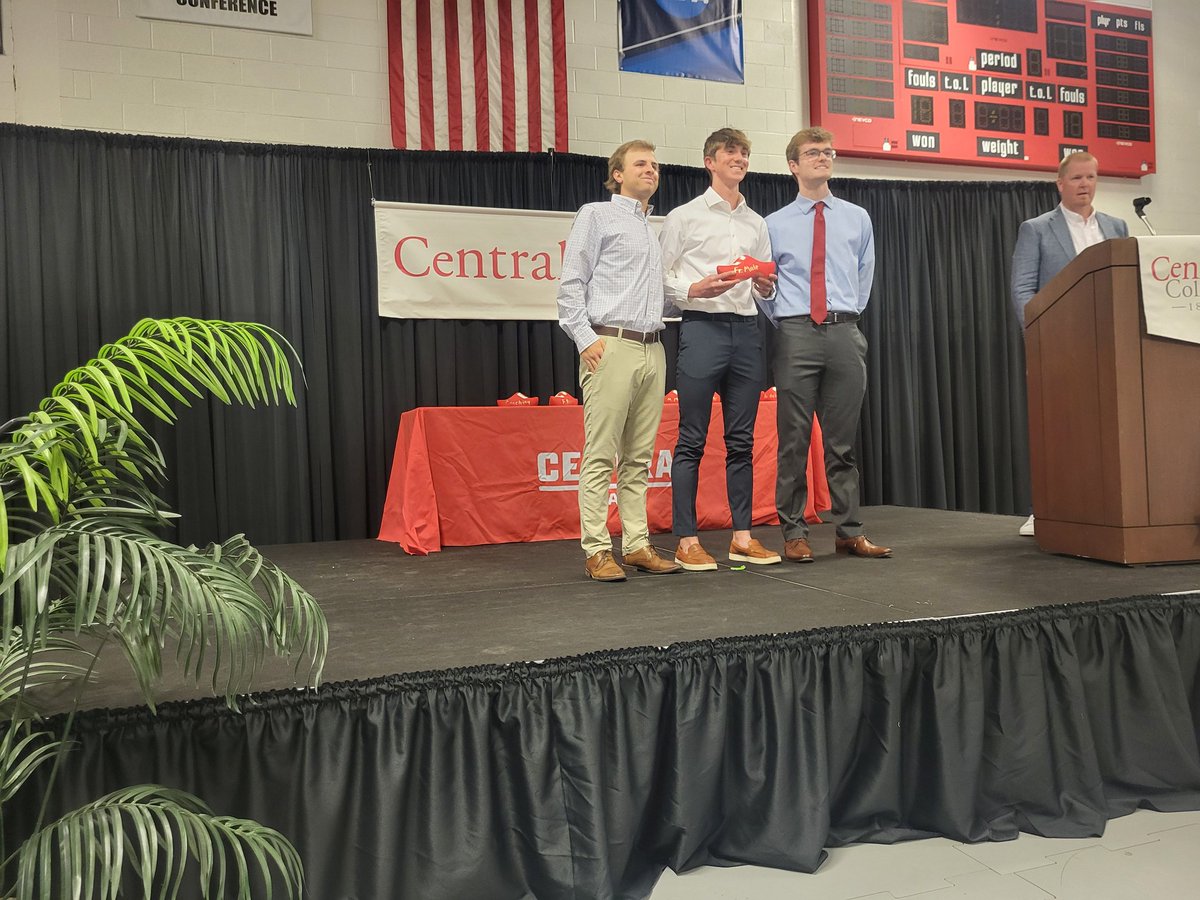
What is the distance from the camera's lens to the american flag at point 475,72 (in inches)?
195

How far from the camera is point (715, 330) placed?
2.81 metres

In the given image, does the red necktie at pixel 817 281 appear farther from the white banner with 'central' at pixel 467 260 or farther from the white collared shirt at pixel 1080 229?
the white banner with 'central' at pixel 467 260

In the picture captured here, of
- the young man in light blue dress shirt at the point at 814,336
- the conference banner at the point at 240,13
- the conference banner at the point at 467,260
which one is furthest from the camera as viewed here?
the conference banner at the point at 467,260

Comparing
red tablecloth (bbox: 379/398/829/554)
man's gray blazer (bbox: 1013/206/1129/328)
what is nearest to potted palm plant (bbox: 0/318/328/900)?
red tablecloth (bbox: 379/398/829/554)

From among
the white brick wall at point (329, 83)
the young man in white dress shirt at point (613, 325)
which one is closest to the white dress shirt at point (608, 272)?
the young man in white dress shirt at point (613, 325)

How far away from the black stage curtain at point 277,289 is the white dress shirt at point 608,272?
2.46m

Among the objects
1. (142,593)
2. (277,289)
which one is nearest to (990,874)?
(142,593)

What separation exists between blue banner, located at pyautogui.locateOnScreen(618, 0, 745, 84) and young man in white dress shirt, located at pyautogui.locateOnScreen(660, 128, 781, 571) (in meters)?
2.90

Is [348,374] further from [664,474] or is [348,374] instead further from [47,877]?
[47,877]

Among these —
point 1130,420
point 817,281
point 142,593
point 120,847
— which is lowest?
point 120,847

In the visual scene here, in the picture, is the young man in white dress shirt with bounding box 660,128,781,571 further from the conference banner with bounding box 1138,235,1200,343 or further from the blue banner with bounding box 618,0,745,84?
the blue banner with bounding box 618,0,745,84

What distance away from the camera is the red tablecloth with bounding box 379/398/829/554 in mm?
3871

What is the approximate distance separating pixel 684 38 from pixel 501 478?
3101 mm

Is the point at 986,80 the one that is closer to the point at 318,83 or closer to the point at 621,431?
the point at 318,83
